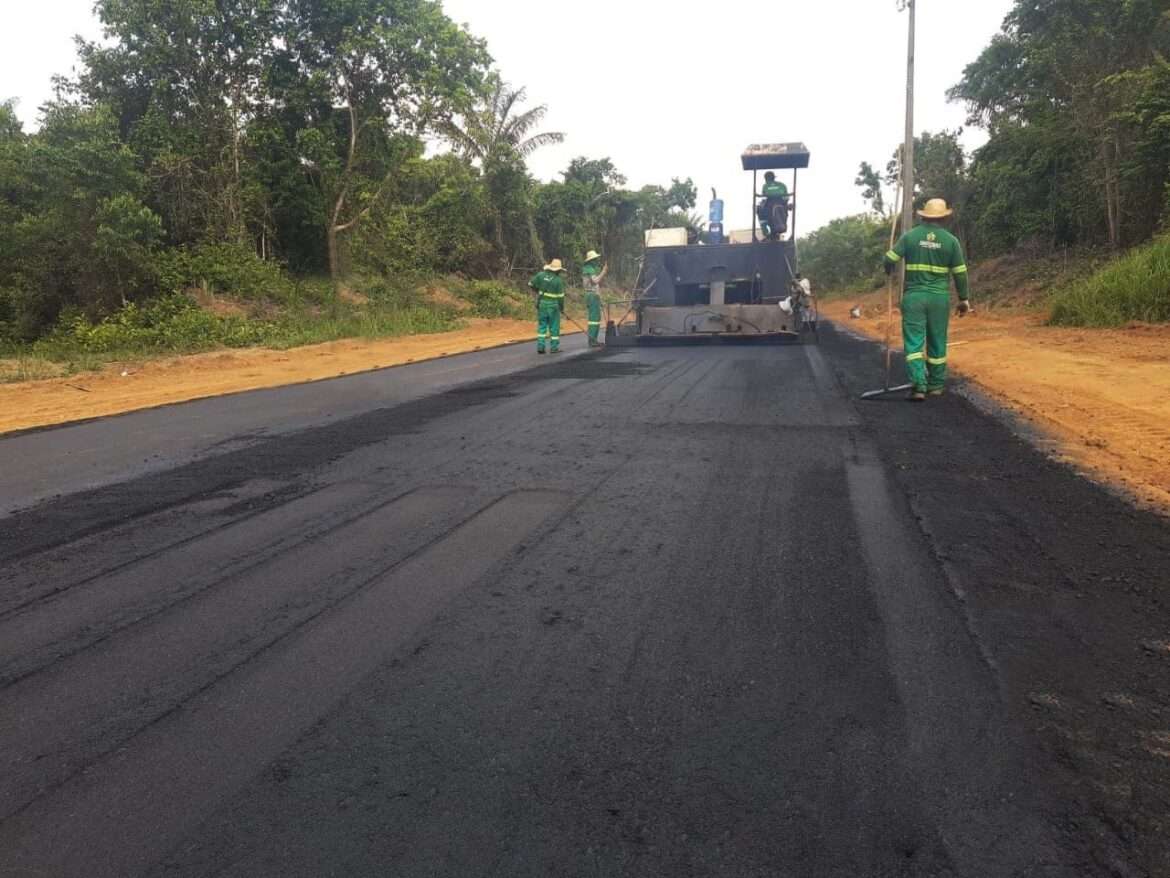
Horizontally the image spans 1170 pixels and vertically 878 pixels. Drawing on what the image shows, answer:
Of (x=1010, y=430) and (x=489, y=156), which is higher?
(x=489, y=156)

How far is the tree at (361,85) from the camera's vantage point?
21.2 meters

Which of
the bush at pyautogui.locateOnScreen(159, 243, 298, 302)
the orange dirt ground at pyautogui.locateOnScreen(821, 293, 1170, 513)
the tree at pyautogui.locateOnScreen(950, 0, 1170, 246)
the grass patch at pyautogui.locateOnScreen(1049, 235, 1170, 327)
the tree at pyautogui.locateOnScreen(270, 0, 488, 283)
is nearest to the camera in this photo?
the orange dirt ground at pyautogui.locateOnScreen(821, 293, 1170, 513)

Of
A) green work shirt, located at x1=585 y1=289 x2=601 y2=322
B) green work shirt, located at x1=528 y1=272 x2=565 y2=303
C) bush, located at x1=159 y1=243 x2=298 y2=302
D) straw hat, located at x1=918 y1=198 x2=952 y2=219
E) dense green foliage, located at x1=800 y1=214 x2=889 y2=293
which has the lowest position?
green work shirt, located at x1=585 y1=289 x2=601 y2=322

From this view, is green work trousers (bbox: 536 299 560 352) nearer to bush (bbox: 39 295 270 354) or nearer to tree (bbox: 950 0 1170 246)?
bush (bbox: 39 295 270 354)

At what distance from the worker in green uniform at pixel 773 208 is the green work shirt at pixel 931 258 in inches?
314

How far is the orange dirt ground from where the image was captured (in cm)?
553

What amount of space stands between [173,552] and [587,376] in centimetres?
738

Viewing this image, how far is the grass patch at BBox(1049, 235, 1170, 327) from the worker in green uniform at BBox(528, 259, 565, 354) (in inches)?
379

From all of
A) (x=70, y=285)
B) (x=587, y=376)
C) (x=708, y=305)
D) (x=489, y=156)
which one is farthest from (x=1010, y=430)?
(x=489, y=156)

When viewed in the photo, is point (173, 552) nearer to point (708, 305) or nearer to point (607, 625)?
point (607, 625)

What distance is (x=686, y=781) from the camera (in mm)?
2098

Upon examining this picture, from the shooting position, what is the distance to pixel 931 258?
841 cm

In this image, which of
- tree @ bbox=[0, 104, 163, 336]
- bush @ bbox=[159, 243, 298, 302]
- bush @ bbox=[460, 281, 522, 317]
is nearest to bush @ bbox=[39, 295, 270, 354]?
tree @ bbox=[0, 104, 163, 336]

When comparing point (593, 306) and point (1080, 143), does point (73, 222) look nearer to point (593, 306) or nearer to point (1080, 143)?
point (593, 306)
